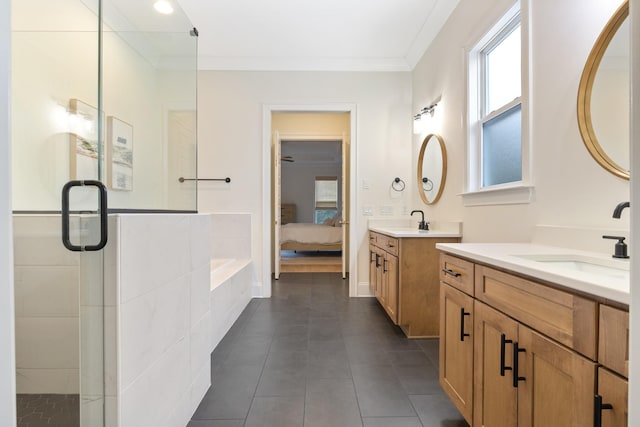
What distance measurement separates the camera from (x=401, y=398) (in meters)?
1.76

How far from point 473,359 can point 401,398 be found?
2.07 feet

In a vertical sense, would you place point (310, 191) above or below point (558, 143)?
above

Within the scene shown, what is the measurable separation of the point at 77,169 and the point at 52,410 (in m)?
0.84

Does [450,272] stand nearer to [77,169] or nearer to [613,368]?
[613,368]

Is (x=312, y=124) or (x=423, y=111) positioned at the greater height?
(x=312, y=124)

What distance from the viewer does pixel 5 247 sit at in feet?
1.60

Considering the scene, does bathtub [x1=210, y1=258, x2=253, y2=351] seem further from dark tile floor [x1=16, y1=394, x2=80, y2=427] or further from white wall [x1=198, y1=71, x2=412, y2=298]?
dark tile floor [x1=16, y1=394, x2=80, y2=427]

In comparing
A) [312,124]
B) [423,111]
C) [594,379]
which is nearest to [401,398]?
[594,379]

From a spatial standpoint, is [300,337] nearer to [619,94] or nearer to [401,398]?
[401,398]

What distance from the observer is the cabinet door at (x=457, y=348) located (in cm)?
136

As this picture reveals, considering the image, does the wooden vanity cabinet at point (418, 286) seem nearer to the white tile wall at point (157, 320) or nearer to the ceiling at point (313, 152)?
the white tile wall at point (157, 320)

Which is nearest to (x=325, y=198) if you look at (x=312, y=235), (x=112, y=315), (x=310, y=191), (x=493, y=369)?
(x=310, y=191)

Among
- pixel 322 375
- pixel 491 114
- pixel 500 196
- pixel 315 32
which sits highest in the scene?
pixel 315 32

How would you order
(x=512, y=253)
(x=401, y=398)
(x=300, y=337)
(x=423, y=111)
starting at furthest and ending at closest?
1. (x=423, y=111)
2. (x=300, y=337)
3. (x=401, y=398)
4. (x=512, y=253)
